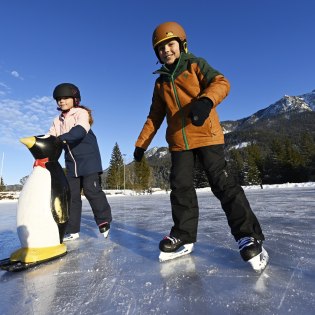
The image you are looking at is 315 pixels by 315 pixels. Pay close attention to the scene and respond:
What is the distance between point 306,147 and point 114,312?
192 feet

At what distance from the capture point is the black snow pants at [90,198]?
307 centimetres

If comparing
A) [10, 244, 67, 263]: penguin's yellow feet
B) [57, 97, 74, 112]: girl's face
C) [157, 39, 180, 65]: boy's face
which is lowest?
[10, 244, 67, 263]: penguin's yellow feet

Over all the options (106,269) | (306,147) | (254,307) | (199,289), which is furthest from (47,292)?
(306,147)

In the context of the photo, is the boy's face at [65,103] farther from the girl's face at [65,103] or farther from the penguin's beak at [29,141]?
the penguin's beak at [29,141]

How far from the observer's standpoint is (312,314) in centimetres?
107

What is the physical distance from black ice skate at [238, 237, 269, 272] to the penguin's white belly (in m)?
1.26

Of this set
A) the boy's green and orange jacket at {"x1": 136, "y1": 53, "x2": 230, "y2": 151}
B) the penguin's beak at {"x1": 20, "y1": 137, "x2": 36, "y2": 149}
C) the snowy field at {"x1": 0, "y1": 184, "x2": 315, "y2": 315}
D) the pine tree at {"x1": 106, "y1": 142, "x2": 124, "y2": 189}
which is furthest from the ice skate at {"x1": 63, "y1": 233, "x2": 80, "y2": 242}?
the pine tree at {"x1": 106, "y1": 142, "x2": 124, "y2": 189}

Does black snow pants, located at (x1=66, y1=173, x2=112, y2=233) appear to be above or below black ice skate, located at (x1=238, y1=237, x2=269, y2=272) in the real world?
above

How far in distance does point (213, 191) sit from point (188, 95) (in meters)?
0.68

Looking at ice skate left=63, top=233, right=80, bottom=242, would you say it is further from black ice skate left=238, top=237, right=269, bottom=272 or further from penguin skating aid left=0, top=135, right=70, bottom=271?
black ice skate left=238, top=237, right=269, bottom=272

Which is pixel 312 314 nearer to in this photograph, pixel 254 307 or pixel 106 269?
pixel 254 307

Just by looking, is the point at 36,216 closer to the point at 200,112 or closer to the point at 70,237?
the point at 70,237

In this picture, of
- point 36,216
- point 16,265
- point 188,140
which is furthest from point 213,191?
point 16,265

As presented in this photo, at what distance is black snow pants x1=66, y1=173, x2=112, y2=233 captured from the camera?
3.07 meters
